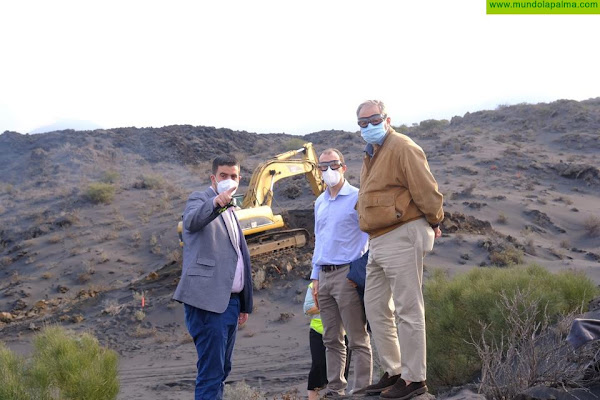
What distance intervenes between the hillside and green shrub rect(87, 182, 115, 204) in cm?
33

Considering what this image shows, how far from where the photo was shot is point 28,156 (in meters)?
37.7

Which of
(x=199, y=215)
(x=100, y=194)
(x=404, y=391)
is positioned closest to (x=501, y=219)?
(x=404, y=391)

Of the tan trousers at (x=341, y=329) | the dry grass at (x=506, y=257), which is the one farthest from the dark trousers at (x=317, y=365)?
the dry grass at (x=506, y=257)

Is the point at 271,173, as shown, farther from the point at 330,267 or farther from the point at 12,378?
the point at 330,267

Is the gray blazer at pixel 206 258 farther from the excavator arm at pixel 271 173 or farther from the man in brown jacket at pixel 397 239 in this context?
the excavator arm at pixel 271 173

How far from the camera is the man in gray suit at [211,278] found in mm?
4406

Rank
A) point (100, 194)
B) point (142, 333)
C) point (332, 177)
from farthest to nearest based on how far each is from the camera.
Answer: point (100, 194)
point (142, 333)
point (332, 177)

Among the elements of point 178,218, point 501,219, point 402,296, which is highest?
point 402,296

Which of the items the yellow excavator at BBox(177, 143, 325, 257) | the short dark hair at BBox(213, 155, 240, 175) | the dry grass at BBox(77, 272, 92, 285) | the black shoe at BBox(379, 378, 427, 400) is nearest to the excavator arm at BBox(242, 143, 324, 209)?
the yellow excavator at BBox(177, 143, 325, 257)

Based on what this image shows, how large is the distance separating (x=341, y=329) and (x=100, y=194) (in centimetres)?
2242

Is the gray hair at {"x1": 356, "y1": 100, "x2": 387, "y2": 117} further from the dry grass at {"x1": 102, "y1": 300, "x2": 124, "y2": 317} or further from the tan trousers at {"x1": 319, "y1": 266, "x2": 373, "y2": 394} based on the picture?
the dry grass at {"x1": 102, "y1": 300, "x2": 124, "y2": 317}

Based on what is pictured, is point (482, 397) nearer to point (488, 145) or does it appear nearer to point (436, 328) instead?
point (436, 328)

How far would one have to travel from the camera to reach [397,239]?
13.5ft

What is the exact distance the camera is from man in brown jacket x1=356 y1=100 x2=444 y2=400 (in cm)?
401
